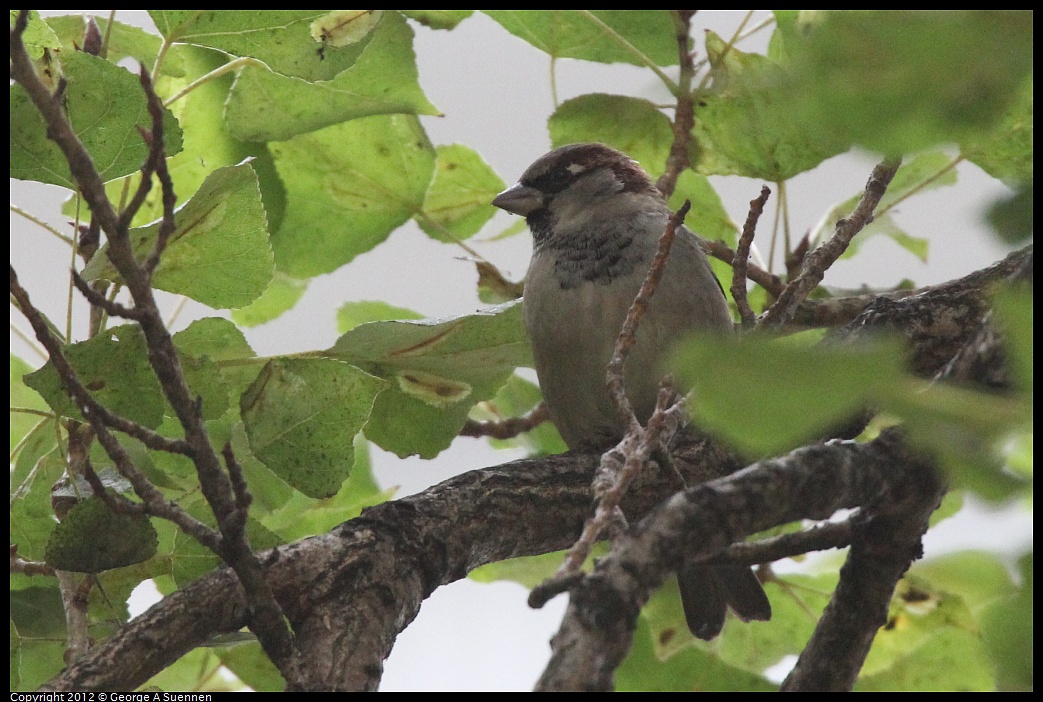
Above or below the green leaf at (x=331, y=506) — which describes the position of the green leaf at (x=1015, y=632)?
below

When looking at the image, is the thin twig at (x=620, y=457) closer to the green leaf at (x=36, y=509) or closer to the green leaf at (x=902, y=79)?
the green leaf at (x=902, y=79)

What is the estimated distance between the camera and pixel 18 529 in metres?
1.08

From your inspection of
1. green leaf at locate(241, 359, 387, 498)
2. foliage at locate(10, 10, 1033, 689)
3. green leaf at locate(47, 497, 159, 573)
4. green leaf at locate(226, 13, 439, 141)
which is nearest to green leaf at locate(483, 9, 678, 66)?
foliage at locate(10, 10, 1033, 689)

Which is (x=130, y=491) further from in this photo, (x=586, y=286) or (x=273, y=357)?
(x=586, y=286)

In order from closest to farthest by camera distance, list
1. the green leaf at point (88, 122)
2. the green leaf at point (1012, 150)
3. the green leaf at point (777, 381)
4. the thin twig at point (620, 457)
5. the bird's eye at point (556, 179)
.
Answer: the green leaf at point (777, 381) → the thin twig at point (620, 457) → the green leaf at point (88, 122) → the green leaf at point (1012, 150) → the bird's eye at point (556, 179)

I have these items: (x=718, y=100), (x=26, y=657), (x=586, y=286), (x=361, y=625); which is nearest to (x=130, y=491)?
(x=26, y=657)

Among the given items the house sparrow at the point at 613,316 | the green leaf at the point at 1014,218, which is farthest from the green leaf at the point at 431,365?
the green leaf at the point at 1014,218

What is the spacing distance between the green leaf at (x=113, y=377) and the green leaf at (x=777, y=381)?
28.7 inches

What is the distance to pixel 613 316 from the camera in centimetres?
151

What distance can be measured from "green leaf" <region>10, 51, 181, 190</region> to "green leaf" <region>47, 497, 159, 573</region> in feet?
1.09

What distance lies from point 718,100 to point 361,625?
803 mm

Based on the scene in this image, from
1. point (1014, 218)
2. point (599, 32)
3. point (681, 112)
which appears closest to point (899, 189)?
point (681, 112)

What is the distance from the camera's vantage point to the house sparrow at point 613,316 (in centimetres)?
143

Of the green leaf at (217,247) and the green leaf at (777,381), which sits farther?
the green leaf at (217,247)
